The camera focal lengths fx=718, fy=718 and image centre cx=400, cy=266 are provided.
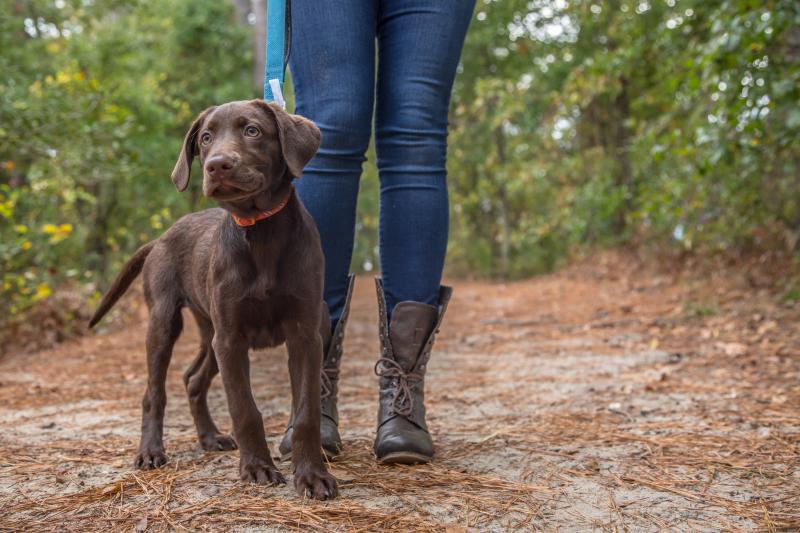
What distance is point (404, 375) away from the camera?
2.57 meters

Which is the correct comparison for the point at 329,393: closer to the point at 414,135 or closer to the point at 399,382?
the point at 399,382

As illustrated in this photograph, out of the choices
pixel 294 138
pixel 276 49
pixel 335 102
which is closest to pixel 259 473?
pixel 294 138

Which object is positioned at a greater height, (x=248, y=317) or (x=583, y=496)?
(x=248, y=317)

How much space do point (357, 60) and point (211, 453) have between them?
1.52 meters

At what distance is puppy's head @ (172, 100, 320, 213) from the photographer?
6.79 ft

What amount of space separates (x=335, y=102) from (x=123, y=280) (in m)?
1.22

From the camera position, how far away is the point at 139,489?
215cm

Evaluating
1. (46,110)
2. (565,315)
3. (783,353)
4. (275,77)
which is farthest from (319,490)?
(565,315)

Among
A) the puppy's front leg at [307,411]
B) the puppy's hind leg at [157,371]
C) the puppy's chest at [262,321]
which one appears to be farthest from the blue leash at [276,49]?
the puppy's hind leg at [157,371]

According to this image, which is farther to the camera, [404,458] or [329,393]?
[329,393]

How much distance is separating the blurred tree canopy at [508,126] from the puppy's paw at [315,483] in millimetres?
3606

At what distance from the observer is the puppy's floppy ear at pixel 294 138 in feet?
7.13

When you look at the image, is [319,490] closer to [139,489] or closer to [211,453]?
[139,489]

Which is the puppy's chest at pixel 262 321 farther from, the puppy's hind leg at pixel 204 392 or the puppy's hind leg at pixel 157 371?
the puppy's hind leg at pixel 157 371
